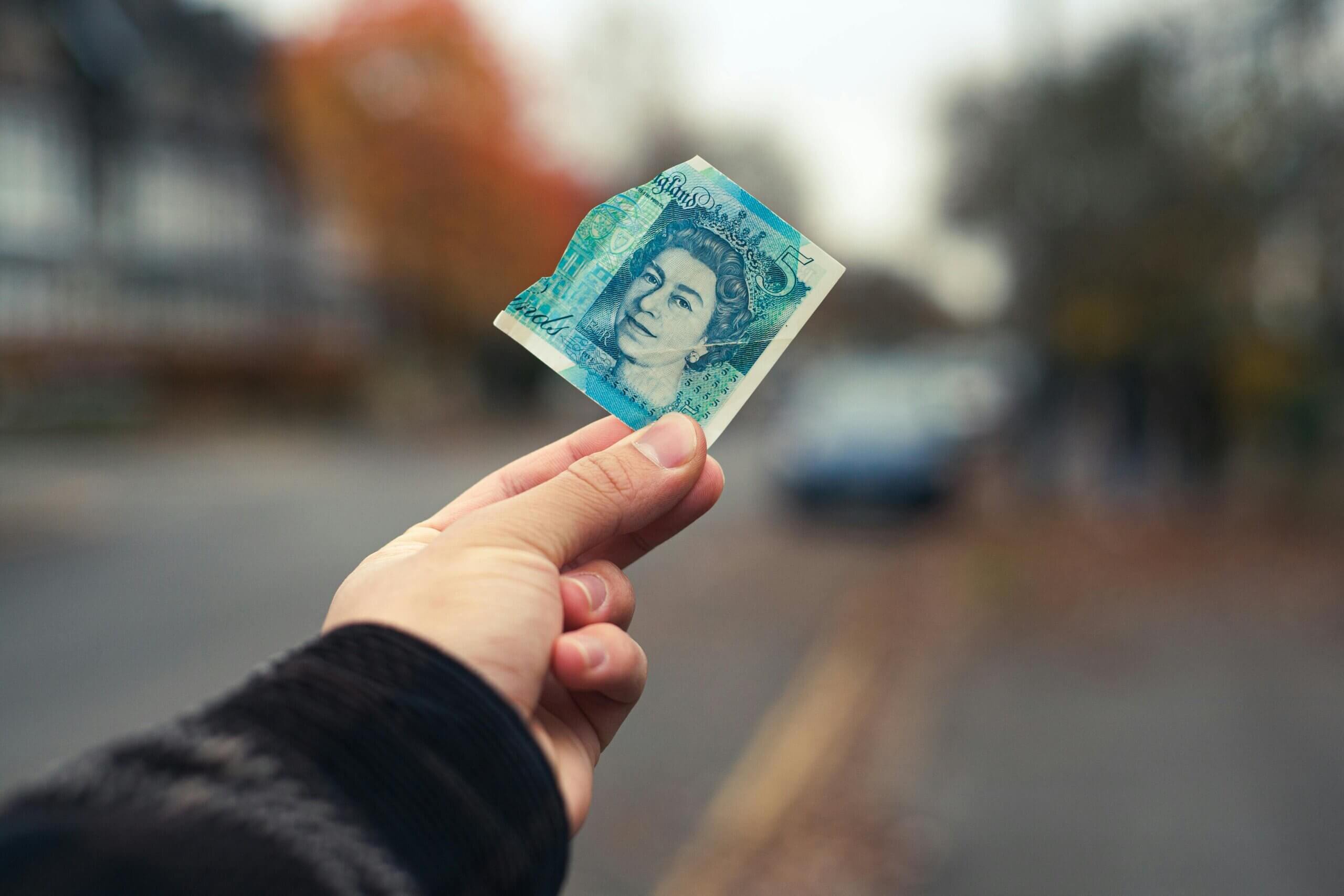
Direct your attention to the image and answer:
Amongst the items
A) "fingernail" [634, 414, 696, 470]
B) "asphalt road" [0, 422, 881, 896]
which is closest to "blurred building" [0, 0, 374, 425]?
"asphalt road" [0, 422, 881, 896]

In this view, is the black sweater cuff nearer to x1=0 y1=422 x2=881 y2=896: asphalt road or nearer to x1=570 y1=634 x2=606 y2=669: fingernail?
x1=570 y1=634 x2=606 y2=669: fingernail

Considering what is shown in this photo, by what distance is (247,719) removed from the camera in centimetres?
111

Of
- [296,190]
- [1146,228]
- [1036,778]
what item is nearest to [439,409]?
[296,190]

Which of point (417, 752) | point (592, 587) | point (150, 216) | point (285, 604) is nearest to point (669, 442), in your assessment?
point (592, 587)

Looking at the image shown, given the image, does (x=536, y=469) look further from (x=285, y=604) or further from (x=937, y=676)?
(x=285, y=604)

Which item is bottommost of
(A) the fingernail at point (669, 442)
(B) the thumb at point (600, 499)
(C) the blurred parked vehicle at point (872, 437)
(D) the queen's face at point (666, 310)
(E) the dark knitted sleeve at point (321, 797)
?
(E) the dark knitted sleeve at point (321, 797)

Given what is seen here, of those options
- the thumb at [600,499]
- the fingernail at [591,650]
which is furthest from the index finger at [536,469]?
the fingernail at [591,650]

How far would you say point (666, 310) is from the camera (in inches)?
73.8

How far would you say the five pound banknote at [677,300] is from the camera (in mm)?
1820

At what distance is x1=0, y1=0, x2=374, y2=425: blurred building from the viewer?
92.5ft

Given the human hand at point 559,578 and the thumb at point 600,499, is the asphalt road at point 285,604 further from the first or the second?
the thumb at point 600,499

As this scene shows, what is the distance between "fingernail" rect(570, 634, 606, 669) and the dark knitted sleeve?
11.2 inches

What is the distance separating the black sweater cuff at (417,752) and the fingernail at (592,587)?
1.23 feet

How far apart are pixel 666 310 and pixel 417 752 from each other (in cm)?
93
